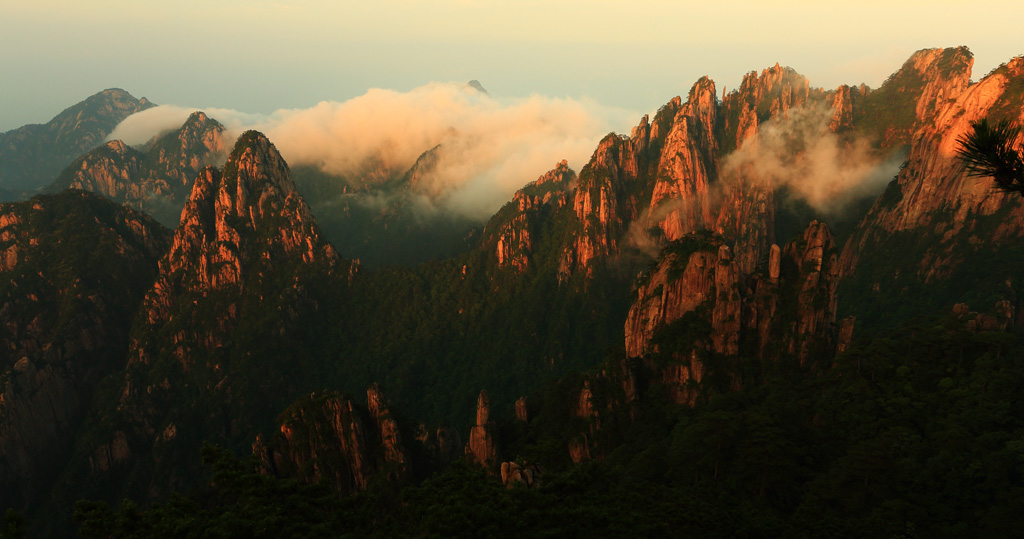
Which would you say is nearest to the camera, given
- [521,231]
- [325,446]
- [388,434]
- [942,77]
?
[325,446]

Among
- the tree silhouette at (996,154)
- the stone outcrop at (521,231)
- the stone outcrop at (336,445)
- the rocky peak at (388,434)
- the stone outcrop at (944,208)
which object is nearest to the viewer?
the tree silhouette at (996,154)

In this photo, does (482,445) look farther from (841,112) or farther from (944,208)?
(841,112)

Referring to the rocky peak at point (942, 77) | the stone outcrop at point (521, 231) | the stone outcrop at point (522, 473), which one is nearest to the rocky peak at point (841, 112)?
the rocky peak at point (942, 77)

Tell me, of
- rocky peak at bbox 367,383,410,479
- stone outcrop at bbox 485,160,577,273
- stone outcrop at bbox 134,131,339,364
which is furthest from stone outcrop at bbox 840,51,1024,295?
stone outcrop at bbox 134,131,339,364

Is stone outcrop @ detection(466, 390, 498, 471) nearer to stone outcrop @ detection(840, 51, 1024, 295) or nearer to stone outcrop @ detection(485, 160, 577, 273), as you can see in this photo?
stone outcrop @ detection(840, 51, 1024, 295)

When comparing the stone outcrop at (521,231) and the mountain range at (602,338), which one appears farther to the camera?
the stone outcrop at (521,231)

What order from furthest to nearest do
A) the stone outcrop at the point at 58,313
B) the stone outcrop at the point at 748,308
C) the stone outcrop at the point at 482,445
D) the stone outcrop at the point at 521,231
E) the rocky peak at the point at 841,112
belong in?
the rocky peak at the point at 841,112, the stone outcrop at the point at 521,231, the stone outcrop at the point at 58,313, the stone outcrop at the point at 748,308, the stone outcrop at the point at 482,445

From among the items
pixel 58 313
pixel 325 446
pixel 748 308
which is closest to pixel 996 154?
pixel 325 446

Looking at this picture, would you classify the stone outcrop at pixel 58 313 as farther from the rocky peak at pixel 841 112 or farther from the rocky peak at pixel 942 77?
the rocky peak at pixel 942 77

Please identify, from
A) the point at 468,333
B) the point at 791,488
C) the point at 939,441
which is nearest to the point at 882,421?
the point at 939,441
